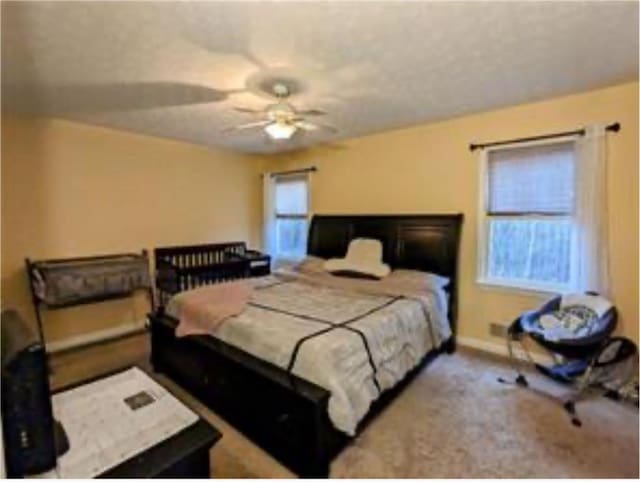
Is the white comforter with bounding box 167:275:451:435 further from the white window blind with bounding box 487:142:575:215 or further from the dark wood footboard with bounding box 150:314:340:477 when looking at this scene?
the white window blind with bounding box 487:142:575:215

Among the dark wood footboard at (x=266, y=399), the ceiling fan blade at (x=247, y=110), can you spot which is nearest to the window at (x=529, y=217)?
the dark wood footboard at (x=266, y=399)

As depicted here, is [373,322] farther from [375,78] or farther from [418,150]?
[418,150]

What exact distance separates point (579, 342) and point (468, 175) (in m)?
1.80

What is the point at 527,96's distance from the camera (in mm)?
3088

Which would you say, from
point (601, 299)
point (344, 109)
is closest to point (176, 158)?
point (344, 109)

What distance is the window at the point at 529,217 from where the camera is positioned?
10.4ft

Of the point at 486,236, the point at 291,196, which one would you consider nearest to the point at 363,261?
the point at 486,236

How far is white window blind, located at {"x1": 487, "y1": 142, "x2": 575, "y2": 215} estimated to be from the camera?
3.15m

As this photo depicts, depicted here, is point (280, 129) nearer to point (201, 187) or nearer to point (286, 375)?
point (286, 375)

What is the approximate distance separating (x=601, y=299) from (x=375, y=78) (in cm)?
237

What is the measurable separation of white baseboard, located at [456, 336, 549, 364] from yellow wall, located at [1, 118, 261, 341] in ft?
11.5

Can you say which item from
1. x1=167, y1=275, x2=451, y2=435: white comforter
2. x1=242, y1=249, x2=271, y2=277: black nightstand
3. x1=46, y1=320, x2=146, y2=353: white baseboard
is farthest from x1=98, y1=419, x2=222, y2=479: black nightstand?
x1=242, y1=249, x2=271, y2=277: black nightstand

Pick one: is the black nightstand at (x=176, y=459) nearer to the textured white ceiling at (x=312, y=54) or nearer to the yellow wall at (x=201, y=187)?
the textured white ceiling at (x=312, y=54)

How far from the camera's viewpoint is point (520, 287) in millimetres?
3406
